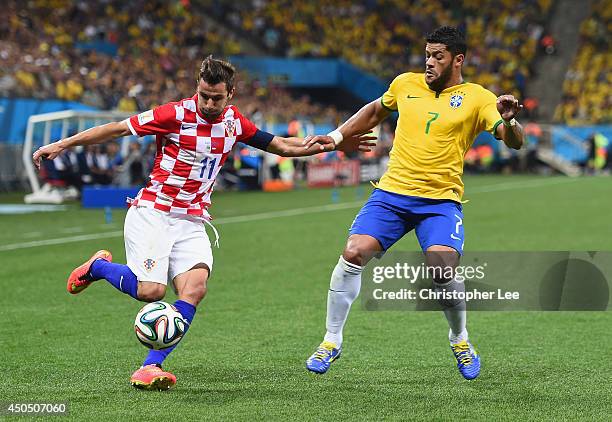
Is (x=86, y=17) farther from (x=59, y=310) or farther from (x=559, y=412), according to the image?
(x=559, y=412)

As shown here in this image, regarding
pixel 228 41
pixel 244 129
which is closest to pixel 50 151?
pixel 244 129

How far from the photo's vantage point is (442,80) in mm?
6820

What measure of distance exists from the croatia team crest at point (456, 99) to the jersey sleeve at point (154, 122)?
1.80m

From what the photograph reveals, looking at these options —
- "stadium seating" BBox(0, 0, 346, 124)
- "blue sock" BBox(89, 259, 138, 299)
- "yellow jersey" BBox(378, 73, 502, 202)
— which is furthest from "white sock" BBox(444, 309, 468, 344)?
"stadium seating" BBox(0, 0, 346, 124)

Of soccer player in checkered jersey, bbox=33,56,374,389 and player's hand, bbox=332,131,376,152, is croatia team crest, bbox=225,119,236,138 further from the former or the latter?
player's hand, bbox=332,131,376,152

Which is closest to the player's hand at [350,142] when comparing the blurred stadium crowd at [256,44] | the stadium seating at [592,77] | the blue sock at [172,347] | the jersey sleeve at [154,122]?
the jersey sleeve at [154,122]

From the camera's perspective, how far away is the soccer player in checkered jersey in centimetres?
639

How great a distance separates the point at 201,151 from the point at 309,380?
1.59 meters

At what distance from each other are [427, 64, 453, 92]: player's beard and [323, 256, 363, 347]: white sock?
4.18 feet

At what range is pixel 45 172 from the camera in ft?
76.9

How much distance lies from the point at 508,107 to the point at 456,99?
53 centimetres

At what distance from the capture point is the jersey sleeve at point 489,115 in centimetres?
661

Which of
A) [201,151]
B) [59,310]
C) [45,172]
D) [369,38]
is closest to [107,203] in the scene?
[45,172]

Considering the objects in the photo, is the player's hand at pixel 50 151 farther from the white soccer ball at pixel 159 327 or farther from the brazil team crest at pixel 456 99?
the brazil team crest at pixel 456 99
